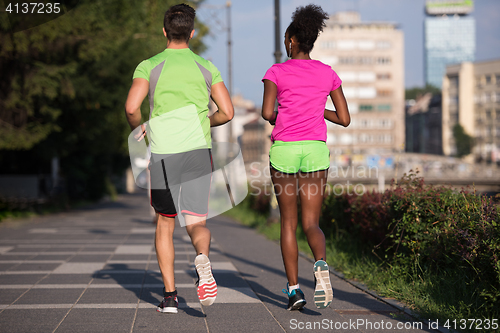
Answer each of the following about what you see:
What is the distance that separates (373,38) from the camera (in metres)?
113

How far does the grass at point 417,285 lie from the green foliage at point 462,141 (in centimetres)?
10230

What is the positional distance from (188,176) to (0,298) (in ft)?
7.13

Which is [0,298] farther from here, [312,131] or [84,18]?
[84,18]

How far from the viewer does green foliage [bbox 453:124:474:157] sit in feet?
336

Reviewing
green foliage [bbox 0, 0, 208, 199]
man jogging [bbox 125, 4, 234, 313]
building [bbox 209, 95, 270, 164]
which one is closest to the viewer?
man jogging [bbox 125, 4, 234, 313]

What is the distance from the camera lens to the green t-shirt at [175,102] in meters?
3.85

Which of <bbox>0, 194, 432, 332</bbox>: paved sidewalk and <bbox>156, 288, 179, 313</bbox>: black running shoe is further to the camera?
<bbox>156, 288, 179, 313</bbox>: black running shoe

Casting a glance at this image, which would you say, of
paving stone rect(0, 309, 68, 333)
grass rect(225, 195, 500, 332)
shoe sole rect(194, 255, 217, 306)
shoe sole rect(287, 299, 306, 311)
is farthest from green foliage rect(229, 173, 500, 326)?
paving stone rect(0, 309, 68, 333)

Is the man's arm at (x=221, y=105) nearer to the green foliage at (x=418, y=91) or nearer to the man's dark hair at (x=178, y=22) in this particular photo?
the man's dark hair at (x=178, y=22)

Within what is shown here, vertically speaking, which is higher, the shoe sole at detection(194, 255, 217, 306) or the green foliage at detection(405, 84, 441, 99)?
the green foliage at detection(405, 84, 441, 99)

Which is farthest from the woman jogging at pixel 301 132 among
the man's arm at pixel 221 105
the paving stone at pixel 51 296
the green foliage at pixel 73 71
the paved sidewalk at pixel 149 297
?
the green foliage at pixel 73 71

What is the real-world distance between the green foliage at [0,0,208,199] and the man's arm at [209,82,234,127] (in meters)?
12.8

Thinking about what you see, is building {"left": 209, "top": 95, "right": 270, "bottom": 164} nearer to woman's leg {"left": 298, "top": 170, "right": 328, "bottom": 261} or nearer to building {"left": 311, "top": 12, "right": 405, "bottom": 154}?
building {"left": 311, "top": 12, "right": 405, "bottom": 154}

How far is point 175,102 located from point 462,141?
106m
